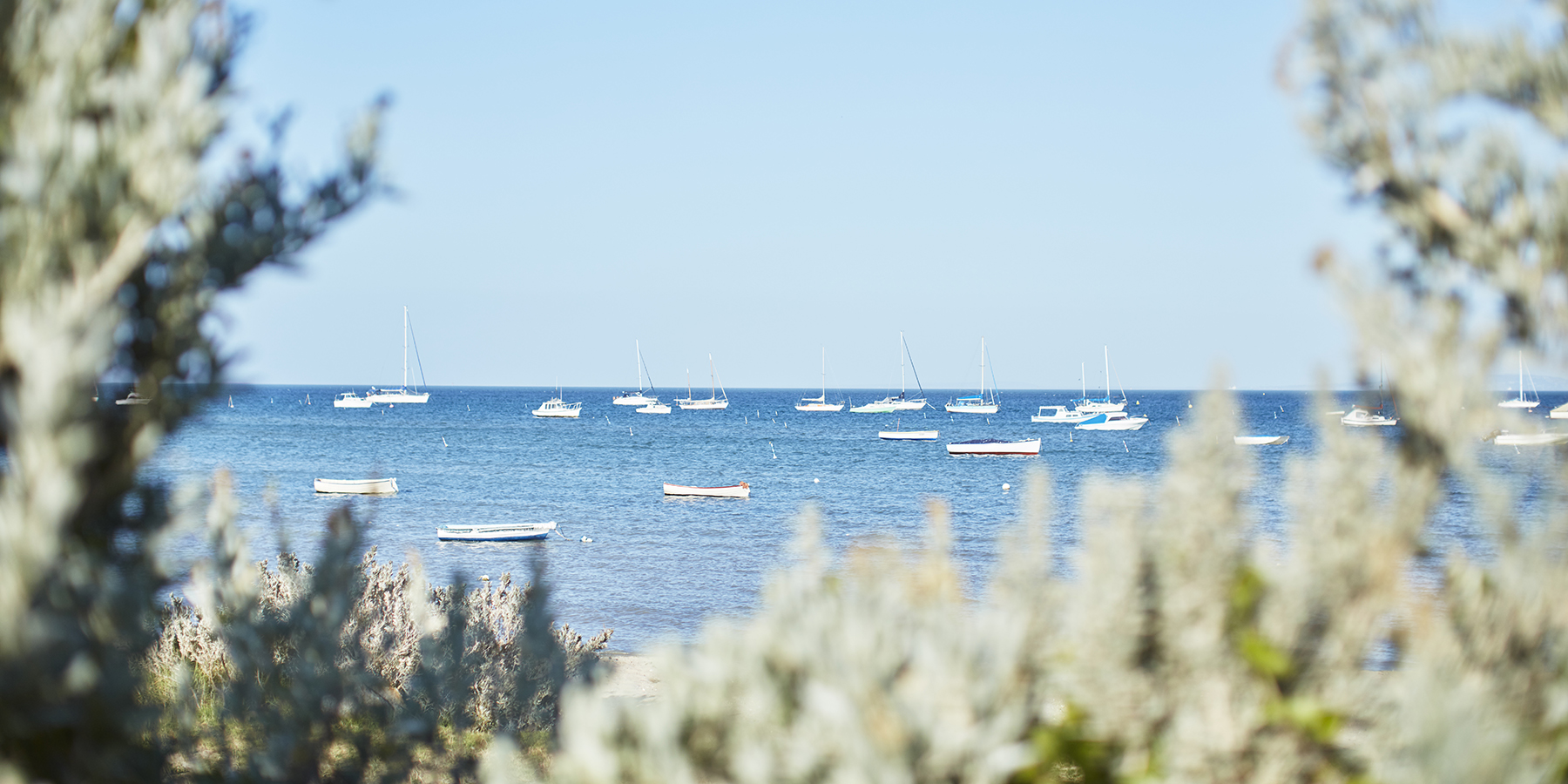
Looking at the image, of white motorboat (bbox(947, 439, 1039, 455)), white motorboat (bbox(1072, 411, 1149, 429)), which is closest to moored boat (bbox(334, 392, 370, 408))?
white motorboat (bbox(1072, 411, 1149, 429))

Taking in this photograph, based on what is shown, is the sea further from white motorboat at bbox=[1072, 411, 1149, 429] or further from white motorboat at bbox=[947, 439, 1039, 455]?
white motorboat at bbox=[947, 439, 1039, 455]

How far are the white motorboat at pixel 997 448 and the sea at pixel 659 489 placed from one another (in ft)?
5.92

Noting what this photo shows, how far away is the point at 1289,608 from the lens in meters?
2.47

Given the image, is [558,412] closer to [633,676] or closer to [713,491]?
[713,491]

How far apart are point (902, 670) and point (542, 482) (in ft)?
169

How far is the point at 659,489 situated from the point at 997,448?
27812mm

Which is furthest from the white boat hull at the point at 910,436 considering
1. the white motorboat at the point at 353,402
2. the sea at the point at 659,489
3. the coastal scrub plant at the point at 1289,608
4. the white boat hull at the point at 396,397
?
the white boat hull at the point at 396,397

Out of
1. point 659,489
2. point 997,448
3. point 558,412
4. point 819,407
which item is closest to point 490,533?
point 659,489

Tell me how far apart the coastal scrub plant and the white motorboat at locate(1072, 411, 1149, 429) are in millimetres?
99300

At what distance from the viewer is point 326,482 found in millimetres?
43094

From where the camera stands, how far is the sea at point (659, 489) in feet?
54.1

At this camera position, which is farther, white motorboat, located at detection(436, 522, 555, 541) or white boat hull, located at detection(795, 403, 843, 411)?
white boat hull, located at detection(795, 403, 843, 411)

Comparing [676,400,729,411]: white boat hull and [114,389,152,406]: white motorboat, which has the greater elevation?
[114,389,152,406]: white motorboat

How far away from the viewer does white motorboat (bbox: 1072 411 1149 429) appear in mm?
98375
